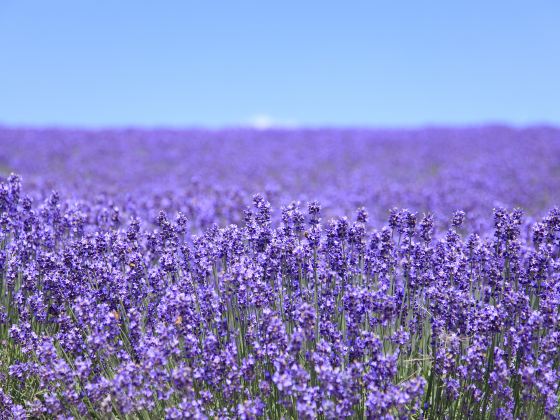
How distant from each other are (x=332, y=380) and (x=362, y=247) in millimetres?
1556

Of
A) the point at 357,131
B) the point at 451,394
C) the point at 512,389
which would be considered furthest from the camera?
the point at 357,131

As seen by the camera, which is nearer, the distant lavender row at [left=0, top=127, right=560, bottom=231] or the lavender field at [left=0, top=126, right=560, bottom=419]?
the lavender field at [left=0, top=126, right=560, bottom=419]

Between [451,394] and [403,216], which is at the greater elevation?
[403,216]

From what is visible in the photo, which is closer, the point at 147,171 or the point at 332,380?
the point at 332,380

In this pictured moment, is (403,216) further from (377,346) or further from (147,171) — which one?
(147,171)

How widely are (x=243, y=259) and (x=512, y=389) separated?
5.94 ft

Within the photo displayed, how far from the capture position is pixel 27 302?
4457mm

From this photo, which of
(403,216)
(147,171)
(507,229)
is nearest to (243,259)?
(403,216)

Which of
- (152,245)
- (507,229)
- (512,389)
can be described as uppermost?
(507,229)

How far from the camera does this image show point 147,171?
18.0 m

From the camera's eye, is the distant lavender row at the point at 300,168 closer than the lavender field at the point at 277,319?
No

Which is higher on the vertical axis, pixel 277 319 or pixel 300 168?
pixel 300 168

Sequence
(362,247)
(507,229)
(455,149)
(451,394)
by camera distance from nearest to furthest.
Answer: (451,394)
(507,229)
(362,247)
(455,149)

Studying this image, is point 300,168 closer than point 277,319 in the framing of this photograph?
No
